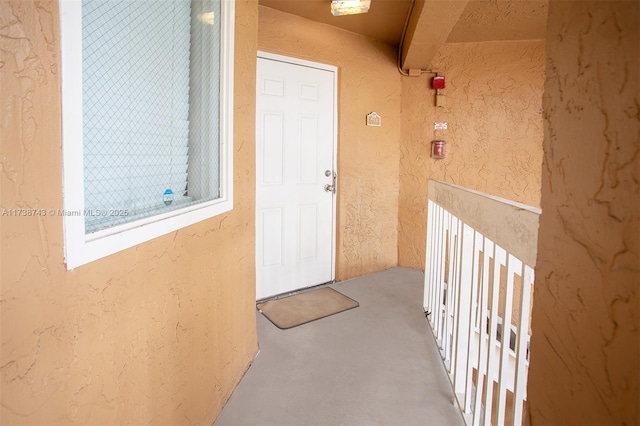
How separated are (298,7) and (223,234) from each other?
6.80 ft

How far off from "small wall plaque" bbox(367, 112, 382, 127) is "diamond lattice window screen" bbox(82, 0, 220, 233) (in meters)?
2.03

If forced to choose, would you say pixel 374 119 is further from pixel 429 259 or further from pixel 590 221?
pixel 590 221

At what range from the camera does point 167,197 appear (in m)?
1.34

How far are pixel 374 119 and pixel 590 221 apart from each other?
3.11 m

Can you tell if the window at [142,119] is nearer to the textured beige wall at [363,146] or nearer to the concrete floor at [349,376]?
the concrete floor at [349,376]

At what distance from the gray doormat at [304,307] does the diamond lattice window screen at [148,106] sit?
1.22 m

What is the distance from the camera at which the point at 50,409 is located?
0.66m

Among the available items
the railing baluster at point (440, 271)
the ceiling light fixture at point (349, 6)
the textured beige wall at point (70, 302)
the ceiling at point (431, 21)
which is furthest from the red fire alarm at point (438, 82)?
the textured beige wall at point (70, 302)

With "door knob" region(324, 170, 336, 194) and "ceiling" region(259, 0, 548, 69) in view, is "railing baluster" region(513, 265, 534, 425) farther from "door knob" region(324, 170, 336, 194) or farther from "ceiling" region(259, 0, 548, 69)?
"door knob" region(324, 170, 336, 194)

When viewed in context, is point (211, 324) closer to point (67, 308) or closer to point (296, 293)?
point (67, 308)

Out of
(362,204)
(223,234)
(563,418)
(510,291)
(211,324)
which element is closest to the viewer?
(563,418)

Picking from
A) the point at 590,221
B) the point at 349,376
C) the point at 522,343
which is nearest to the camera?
the point at 590,221

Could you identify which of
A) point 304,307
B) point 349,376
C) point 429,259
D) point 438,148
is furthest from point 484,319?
point 438,148

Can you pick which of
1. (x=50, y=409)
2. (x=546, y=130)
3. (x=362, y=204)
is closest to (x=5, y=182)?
(x=50, y=409)
